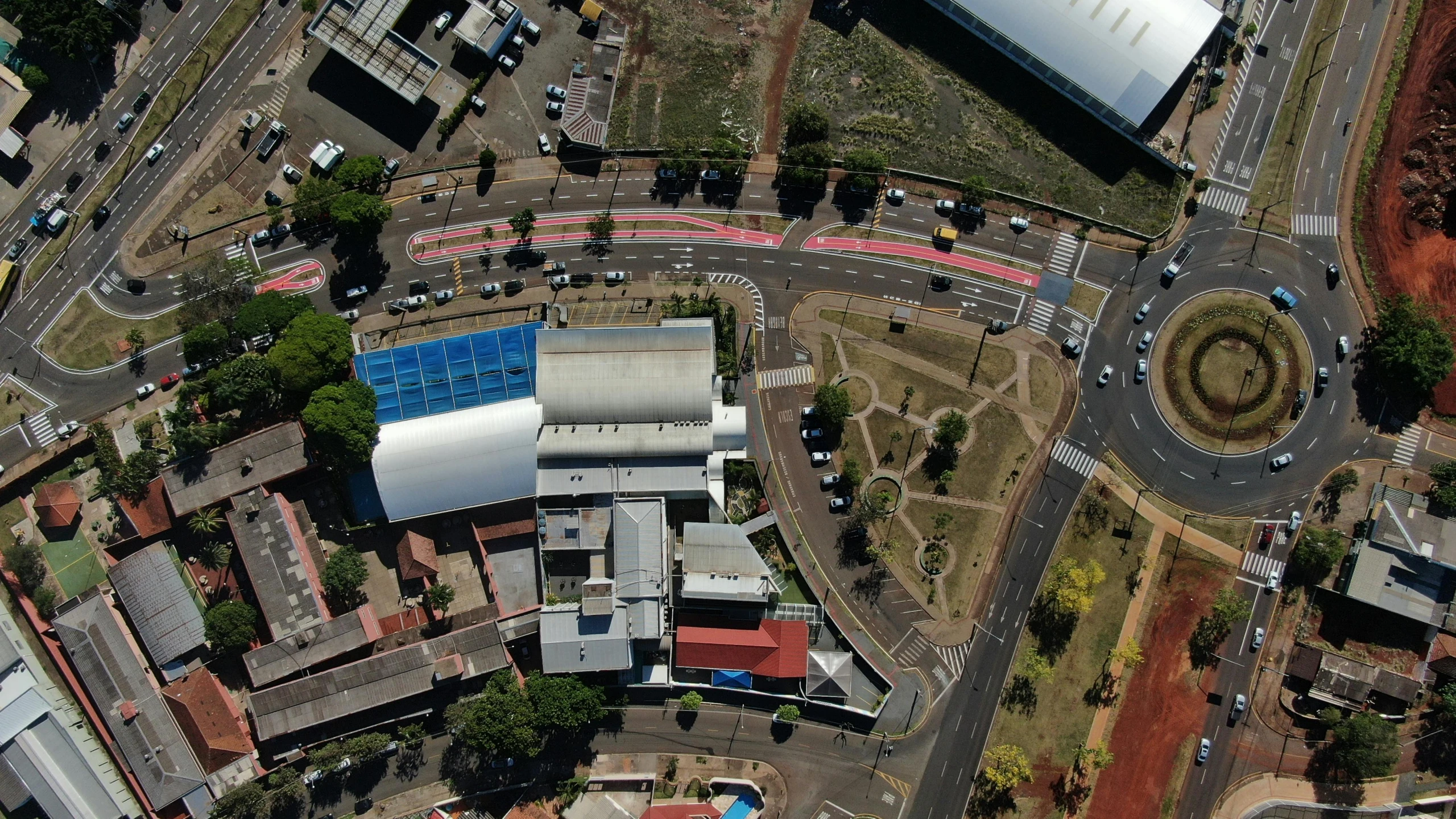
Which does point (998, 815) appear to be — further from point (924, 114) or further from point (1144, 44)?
point (1144, 44)

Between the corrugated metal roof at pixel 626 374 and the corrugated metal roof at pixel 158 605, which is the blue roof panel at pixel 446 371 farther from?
the corrugated metal roof at pixel 158 605

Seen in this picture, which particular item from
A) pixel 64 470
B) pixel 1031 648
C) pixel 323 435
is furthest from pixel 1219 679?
pixel 64 470

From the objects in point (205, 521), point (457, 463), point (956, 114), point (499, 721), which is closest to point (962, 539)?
point (956, 114)

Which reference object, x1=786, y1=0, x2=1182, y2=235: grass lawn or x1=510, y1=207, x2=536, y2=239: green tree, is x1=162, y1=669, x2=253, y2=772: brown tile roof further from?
x1=786, y1=0, x2=1182, y2=235: grass lawn

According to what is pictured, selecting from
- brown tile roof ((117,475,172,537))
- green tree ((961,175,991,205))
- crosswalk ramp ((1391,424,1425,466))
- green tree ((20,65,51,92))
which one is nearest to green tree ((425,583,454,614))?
brown tile roof ((117,475,172,537))

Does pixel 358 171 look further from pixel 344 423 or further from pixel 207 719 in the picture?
pixel 207 719
